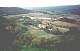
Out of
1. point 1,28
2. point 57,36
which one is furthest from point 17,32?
point 57,36

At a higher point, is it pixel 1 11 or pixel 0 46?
pixel 1 11

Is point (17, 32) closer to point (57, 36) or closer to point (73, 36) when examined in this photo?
point (57, 36)

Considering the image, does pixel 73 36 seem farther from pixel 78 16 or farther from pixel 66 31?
pixel 78 16

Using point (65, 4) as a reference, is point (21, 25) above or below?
below

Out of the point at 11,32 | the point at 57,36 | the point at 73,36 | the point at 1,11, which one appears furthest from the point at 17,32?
the point at 73,36

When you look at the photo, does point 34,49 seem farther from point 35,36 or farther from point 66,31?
point 66,31

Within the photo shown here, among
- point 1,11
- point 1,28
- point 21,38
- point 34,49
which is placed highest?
point 1,11

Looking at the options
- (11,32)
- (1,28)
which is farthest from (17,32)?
(1,28)
